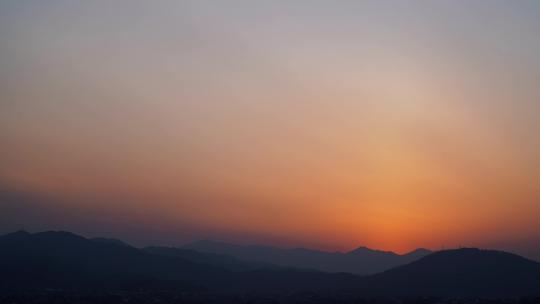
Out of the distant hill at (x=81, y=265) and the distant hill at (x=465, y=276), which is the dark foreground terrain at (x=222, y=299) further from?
the distant hill at (x=465, y=276)

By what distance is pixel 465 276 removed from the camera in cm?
6331

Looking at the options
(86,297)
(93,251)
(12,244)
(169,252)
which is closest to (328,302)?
(86,297)

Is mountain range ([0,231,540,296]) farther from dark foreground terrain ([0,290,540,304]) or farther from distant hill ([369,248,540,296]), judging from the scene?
dark foreground terrain ([0,290,540,304])

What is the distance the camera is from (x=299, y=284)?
224 ft

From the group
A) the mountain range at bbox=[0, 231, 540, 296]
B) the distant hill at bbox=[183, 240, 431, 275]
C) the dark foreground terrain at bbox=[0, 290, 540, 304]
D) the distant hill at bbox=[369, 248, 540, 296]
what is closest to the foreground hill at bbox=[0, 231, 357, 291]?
the mountain range at bbox=[0, 231, 540, 296]

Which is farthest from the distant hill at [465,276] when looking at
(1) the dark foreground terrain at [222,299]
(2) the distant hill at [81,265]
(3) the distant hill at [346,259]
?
(3) the distant hill at [346,259]

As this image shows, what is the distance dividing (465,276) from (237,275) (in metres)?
28.6

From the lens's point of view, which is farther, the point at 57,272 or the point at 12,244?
the point at 12,244

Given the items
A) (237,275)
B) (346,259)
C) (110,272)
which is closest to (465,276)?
(237,275)

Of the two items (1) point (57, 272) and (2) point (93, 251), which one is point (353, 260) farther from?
(1) point (57, 272)

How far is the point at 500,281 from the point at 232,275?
109ft

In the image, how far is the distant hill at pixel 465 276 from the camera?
191 feet

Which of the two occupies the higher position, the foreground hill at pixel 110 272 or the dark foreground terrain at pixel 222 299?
the foreground hill at pixel 110 272

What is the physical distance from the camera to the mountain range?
59.4m
